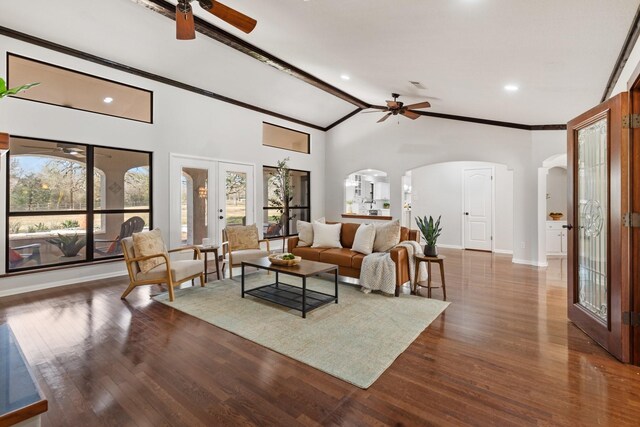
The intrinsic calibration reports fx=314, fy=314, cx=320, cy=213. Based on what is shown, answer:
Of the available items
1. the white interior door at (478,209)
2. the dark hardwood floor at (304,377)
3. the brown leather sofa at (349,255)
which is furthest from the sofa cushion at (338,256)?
the white interior door at (478,209)

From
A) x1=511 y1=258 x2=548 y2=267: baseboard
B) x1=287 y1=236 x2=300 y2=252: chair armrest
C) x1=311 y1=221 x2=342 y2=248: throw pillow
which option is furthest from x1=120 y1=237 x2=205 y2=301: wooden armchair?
x1=511 y1=258 x2=548 y2=267: baseboard

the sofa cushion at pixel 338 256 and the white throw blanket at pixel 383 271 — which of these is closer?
the white throw blanket at pixel 383 271

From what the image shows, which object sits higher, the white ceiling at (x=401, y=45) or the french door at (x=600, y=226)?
the white ceiling at (x=401, y=45)

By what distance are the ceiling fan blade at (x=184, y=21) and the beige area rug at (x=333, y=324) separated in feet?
9.52

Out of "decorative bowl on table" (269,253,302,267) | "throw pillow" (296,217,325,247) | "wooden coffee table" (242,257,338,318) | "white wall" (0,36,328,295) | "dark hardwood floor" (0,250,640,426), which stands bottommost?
"dark hardwood floor" (0,250,640,426)

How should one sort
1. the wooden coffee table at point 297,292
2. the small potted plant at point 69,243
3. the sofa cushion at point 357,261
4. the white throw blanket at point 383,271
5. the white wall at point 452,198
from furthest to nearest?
the white wall at point 452,198, the small potted plant at point 69,243, the sofa cushion at point 357,261, the white throw blanket at point 383,271, the wooden coffee table at point 297,292

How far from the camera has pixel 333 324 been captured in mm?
3195

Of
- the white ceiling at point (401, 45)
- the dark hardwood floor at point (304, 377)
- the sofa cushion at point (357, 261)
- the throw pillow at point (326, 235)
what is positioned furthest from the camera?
the throw pillow at point (326, 235)

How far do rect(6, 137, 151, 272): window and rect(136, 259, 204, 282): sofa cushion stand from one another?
172 centimetres

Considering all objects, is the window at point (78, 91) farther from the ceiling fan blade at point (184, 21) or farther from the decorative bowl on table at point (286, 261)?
the decorative bowl on table at point (286, 261)

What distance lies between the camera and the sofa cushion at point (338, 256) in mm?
4562

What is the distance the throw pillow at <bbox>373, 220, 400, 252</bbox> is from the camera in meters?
4.63

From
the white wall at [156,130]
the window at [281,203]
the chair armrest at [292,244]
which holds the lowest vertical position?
the chair armrest at [292,244]

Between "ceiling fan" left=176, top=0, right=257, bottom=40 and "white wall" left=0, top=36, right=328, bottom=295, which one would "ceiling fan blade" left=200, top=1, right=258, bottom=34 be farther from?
"white wall" left=0, top=36, right=328, bottom=295
